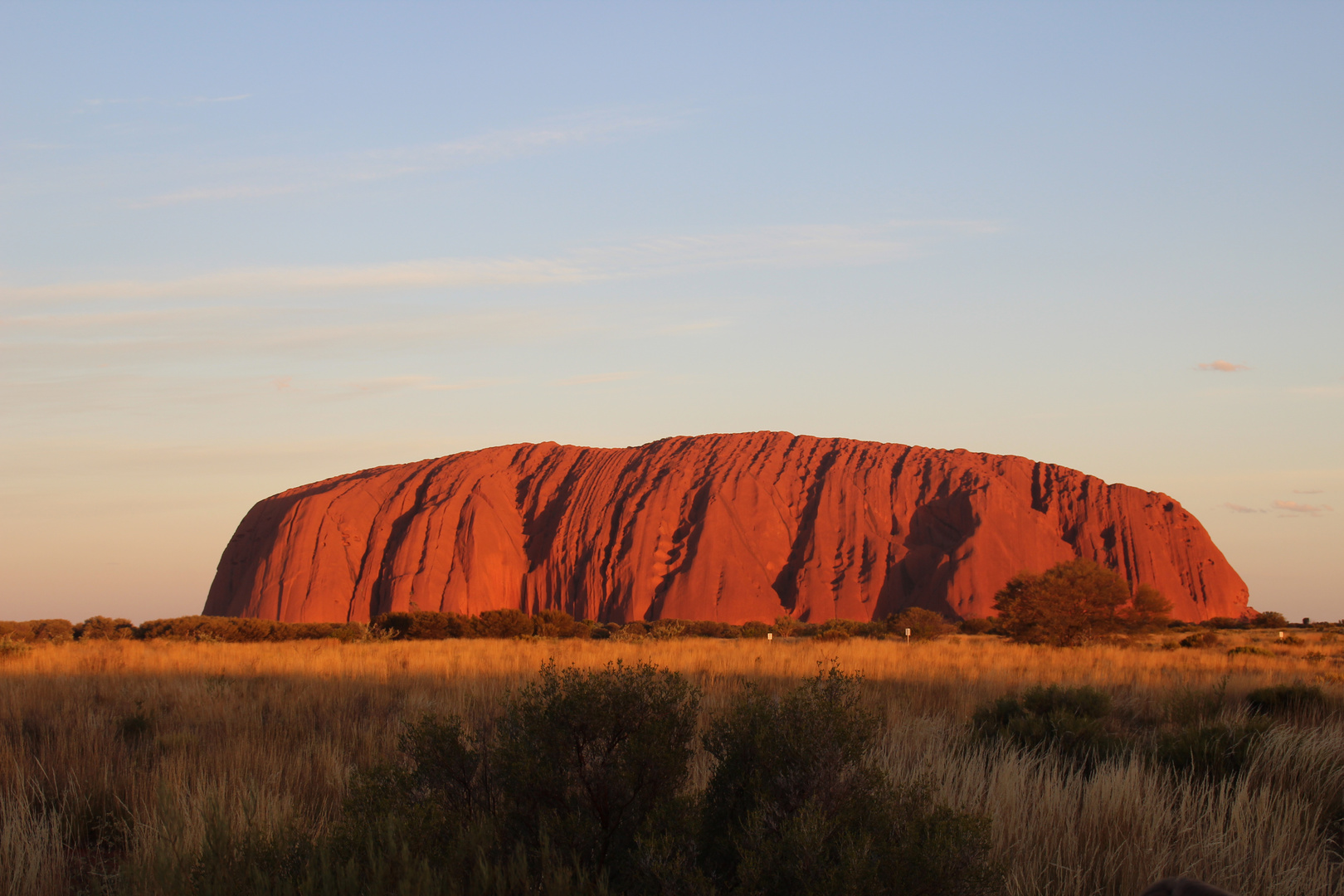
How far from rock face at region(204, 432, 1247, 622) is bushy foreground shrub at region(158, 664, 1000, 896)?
56.0 metres

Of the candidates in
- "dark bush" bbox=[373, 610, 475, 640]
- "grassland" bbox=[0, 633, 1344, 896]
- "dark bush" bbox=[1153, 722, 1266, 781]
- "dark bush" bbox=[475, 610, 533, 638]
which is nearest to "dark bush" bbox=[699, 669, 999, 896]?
"grassland" bbox=[0, 633, 1344, 896]

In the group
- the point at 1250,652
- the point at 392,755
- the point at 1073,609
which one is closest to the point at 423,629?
the point at 1073,609

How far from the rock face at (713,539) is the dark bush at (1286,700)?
47412 millimetres

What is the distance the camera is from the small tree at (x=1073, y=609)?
27.9m

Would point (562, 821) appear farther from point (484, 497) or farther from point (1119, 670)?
point (484, 497)

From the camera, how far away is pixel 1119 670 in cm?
1617

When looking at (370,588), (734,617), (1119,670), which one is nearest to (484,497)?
(370,588)

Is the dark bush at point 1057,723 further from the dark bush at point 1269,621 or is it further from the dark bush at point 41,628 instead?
the dark bush at point 1269,621

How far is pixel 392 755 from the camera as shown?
23.4 ft

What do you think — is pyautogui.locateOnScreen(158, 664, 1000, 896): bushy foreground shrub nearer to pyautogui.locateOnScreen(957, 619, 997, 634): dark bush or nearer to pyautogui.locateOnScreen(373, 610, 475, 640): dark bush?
pyautogui.locateOnScreen(373, 610, 475, 640): dark bush

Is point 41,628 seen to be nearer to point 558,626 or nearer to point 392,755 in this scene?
point 558,626

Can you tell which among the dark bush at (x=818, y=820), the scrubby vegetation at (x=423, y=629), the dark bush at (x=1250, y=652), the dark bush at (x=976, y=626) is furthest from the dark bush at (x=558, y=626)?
the dark bush at (x=818, y=820)

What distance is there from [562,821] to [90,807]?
434 cm

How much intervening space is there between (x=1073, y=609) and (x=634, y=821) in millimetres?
28049
